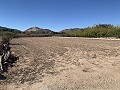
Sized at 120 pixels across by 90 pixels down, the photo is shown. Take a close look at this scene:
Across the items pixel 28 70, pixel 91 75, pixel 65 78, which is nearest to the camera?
pixel 65 78

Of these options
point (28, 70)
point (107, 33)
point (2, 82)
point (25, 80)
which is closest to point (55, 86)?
point (25, 80)

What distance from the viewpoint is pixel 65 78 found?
982 cm

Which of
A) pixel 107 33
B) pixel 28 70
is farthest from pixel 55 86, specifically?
pixel 107 33

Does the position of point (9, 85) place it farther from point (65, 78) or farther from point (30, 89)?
point (65, 78)

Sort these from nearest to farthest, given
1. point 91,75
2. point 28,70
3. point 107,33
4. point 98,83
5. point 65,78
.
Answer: point 98,83 < point 65,78 < point 91,75 < point 28,70 < point 107,33

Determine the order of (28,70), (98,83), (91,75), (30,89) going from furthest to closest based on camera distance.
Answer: (28,70), (91,75), (98,83), (30,89)

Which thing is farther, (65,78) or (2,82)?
(65,78)

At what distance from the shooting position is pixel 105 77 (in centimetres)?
1002

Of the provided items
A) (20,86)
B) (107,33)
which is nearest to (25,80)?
(20,86)

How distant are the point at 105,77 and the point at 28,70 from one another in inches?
169

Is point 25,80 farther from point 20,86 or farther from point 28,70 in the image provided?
point 28,70

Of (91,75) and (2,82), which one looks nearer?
(2,82)

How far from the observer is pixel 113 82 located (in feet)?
29.5

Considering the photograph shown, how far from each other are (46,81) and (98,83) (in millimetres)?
2324
